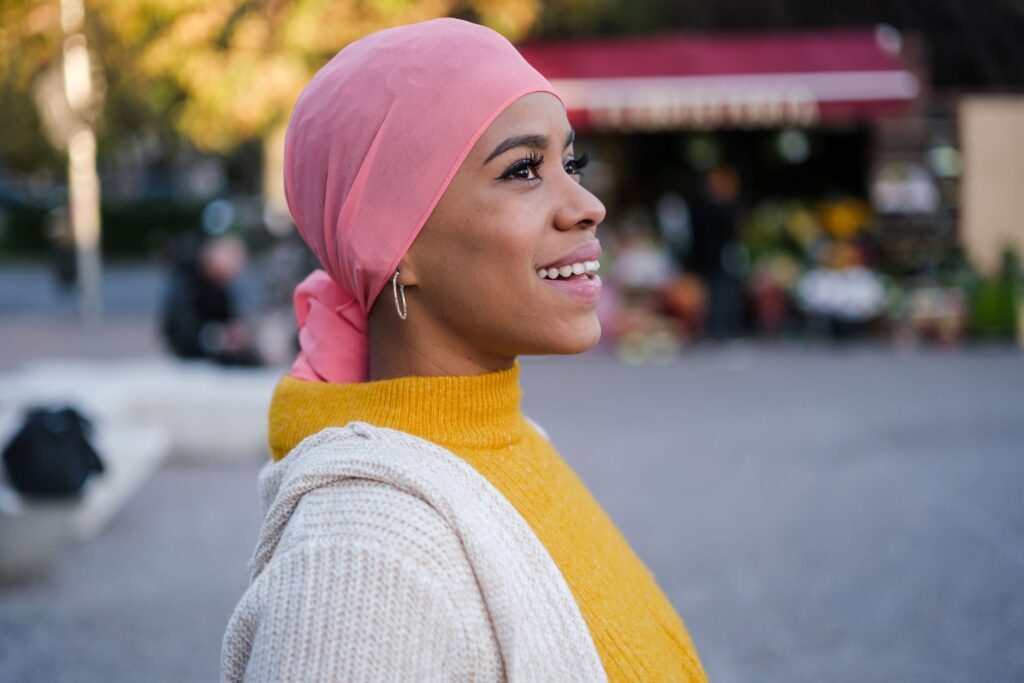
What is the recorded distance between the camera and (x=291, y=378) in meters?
1.65

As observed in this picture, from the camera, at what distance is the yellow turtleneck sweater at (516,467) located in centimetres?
147

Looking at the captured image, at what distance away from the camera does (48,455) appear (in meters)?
5.63

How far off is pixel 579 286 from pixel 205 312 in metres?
7.94

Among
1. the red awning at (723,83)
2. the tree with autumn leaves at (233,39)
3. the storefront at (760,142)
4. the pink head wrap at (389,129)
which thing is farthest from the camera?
the red awning at (723,83)

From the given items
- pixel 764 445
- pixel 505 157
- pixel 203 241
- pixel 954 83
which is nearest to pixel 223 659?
pixel 505 157

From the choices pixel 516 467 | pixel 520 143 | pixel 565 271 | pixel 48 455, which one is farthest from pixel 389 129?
pixel 48 455

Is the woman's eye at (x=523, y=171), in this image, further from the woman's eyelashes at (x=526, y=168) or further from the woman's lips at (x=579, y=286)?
the woman's lips at (x=579, y=286)

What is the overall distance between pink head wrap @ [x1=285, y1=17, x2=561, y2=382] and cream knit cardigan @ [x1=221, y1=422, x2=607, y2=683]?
259mm

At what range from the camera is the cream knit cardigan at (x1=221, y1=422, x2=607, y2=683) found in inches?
47.1

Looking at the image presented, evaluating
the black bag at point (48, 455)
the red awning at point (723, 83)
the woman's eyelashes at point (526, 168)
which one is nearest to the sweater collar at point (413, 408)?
the woman's eyelashes at point (526, 168)

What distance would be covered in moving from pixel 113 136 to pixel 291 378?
19.4 metres

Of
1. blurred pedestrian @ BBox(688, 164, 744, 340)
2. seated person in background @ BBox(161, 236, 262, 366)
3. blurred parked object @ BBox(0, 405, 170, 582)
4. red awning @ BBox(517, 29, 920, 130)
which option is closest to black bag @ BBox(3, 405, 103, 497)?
blurred parked object @ BBox(0, 405, 170, 582)

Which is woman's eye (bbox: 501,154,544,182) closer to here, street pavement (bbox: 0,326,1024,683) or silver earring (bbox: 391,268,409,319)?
silver earring (bbox: 391,268,409,319)

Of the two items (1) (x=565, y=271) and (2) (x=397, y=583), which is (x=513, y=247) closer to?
(1) (x=565, y=271)
